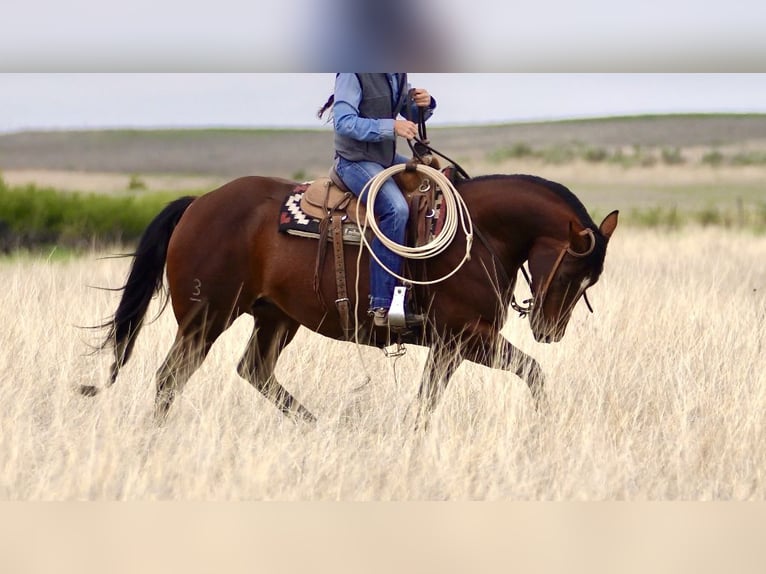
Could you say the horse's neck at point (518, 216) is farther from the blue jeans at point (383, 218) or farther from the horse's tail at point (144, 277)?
the horse's tail at point (144, 277)

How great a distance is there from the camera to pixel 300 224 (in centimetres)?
511

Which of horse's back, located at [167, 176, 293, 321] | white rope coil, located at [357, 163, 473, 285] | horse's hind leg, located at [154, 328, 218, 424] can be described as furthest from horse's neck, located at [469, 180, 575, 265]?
horse's hind leg, located at [154, 328, 218, 424]

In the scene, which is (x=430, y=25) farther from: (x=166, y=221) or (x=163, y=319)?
(x=163, y=319)

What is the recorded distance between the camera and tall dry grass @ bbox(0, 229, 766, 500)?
391cm

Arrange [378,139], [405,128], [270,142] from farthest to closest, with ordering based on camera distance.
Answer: [270,142] < [378,139] < [405,128]

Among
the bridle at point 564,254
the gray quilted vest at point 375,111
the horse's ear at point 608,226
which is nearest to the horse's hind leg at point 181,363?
the gray quilted vest at point 375,111

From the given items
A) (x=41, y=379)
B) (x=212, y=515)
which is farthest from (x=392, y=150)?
(x=212, y=515)

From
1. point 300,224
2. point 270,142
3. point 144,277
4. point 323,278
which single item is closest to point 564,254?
point 323,278

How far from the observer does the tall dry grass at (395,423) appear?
3.91 metres

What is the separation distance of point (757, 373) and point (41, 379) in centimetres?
423

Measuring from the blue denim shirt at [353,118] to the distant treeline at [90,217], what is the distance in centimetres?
1596

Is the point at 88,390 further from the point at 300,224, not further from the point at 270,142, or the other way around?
the point at 270,142

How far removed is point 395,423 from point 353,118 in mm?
1525

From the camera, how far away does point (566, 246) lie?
482cm
